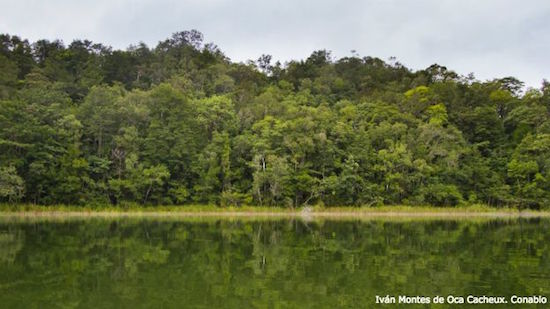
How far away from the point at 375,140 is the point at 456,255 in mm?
38501

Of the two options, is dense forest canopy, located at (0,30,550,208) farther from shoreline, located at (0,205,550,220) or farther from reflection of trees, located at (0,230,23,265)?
reflection of trees, located at (0,230,23,265)

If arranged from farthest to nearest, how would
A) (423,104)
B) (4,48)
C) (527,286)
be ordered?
(4,48), (423,104), (527,286)

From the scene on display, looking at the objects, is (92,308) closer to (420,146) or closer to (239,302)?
(239,302)

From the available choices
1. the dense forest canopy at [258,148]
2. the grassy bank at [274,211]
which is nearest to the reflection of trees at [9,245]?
the dense forest canopy at [258,148]

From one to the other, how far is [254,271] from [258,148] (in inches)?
1425

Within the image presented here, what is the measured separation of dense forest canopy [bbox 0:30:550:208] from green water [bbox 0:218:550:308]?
23.9m

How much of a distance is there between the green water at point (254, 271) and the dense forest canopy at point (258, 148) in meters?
23.9

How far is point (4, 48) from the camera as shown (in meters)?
71.3

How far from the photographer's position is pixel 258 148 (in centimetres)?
4950

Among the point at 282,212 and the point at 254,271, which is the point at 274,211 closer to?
the point at 282,212

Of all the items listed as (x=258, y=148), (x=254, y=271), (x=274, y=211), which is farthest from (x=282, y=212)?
(x=254, y=271)

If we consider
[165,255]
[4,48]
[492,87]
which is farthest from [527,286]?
[4,48]

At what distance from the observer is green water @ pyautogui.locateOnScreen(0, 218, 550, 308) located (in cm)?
1030

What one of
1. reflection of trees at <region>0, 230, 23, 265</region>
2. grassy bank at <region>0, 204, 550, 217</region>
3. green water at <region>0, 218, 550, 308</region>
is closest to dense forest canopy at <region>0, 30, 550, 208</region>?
grassy bank at <region>0, 204, 550, 217</region>
